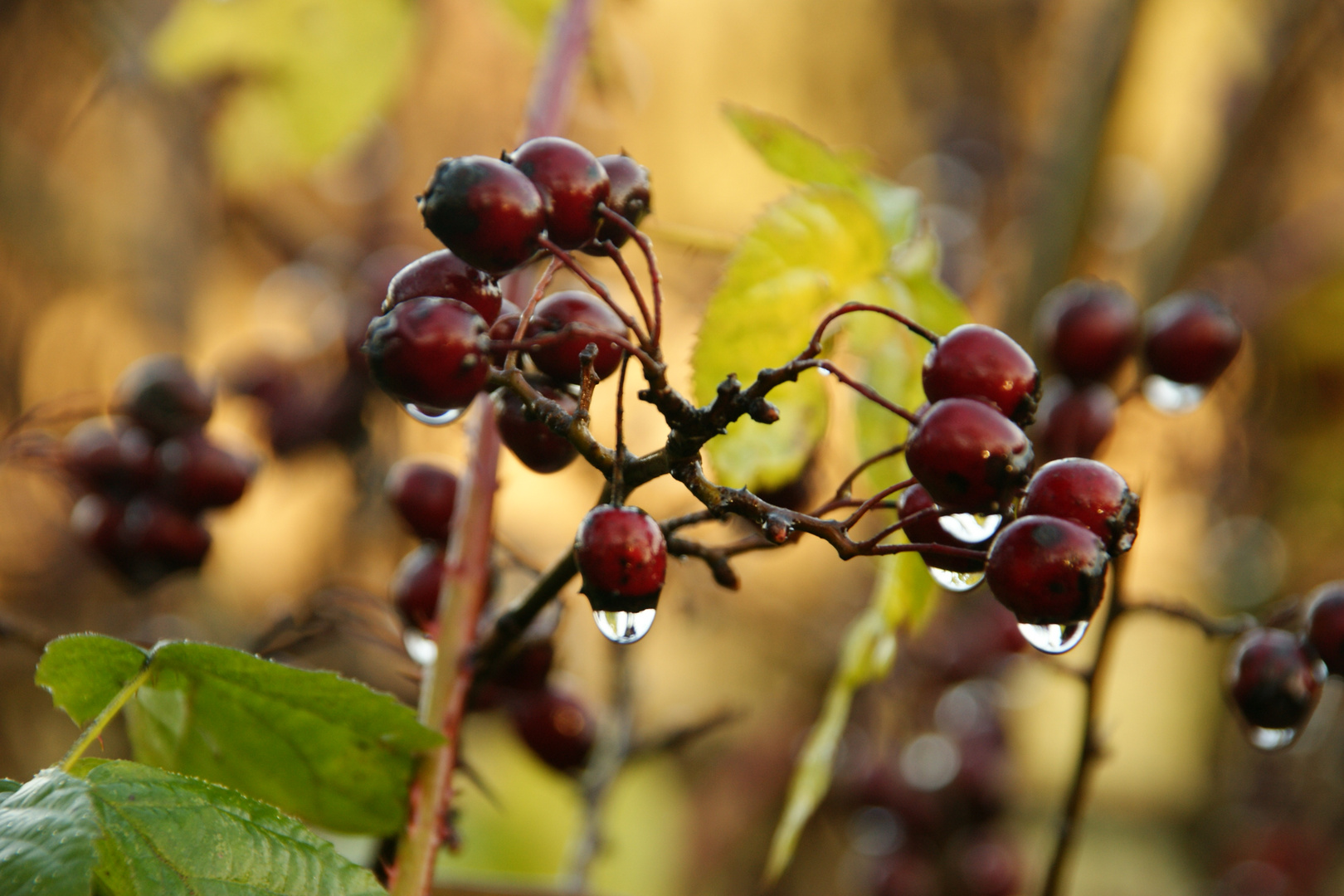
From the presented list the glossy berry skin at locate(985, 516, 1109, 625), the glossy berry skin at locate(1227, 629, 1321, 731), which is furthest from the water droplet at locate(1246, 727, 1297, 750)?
the glossy berry skin at locate(985, 516, 1109, 625)

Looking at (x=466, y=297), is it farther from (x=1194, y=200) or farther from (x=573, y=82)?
(x=1194, y=200)

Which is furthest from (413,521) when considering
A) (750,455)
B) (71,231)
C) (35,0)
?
(35,0)

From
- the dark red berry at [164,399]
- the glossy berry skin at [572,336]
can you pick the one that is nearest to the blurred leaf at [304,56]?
the dark red berry at [164,399]

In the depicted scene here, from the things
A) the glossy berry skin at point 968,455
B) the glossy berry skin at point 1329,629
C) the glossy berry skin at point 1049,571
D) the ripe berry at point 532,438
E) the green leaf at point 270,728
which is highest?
the glossy berry skin at point 968,455

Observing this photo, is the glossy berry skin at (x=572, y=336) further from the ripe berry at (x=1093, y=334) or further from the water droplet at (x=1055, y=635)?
the ripe berry at (x=1093, y=334)

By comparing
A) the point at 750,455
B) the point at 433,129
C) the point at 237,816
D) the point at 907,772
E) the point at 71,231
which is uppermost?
the point at 433,129

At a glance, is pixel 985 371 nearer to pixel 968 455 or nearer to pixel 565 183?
pixel 968 455
